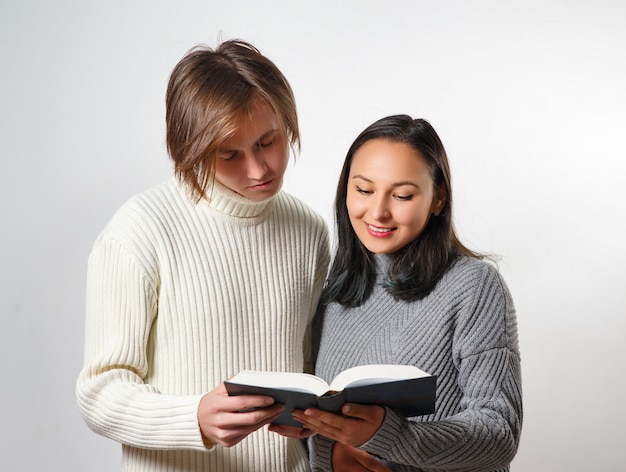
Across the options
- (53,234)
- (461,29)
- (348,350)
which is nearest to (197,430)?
(348,350)

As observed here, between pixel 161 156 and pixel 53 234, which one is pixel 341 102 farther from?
pixel 53 234

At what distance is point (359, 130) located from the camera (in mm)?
2994

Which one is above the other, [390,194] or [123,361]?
[390,194]

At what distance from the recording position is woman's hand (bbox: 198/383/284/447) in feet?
4.87

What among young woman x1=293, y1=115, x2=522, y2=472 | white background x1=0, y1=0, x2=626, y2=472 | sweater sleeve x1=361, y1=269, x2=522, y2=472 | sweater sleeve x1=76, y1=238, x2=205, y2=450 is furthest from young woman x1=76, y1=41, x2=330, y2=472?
white background x1=0, y1=0, x2=626, y2=472

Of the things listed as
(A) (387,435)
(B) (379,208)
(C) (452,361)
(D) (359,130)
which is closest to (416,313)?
(C) (452,361)

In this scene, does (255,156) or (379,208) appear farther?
(379,208)

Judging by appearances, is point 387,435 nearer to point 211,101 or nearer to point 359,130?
point 211,101

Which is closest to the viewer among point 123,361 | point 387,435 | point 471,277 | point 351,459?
point 387,435

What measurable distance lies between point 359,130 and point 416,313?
1.28 metres

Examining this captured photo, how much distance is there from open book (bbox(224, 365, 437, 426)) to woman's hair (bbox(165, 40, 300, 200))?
438 millimetres

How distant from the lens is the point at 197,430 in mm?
1616

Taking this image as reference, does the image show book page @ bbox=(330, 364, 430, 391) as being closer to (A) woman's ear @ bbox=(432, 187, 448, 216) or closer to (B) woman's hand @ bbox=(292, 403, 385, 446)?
(B) woman's hand @ bbox=(292, 403, 385, 446)

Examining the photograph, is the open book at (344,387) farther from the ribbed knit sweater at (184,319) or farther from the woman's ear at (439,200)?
the woman's ear at (439,200)
